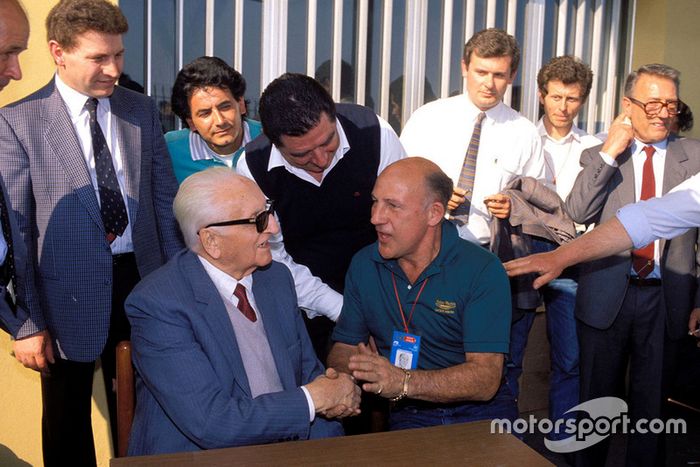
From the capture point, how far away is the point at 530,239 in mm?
3420

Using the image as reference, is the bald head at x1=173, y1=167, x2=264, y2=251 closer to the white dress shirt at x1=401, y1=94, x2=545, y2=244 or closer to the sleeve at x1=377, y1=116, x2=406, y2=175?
the sleeve at x1=377, y1=116, x2=406, y2=175

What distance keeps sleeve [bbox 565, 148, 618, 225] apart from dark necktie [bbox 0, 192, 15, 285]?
7.85ft

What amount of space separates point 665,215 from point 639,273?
604 millimetres

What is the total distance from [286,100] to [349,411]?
115cm

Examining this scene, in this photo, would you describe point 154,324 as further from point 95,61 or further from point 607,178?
point 607,178

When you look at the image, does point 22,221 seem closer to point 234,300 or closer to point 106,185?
point 106,185

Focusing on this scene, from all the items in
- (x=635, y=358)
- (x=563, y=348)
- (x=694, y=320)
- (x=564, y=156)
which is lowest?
(x=563, y=348)

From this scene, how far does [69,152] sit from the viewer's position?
103 inches


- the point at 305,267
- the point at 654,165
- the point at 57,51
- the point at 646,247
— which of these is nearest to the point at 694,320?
the point at 646,247

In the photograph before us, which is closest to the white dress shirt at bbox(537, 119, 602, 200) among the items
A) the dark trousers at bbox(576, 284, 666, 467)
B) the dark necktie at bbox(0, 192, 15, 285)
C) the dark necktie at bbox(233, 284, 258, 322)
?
the dark trousers at bbox(576, 284, 666, 467)

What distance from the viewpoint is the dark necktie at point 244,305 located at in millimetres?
2197

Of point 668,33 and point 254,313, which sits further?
point 668,33

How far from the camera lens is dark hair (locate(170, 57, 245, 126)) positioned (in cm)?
312

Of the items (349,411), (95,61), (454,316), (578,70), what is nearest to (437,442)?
(349,411)
